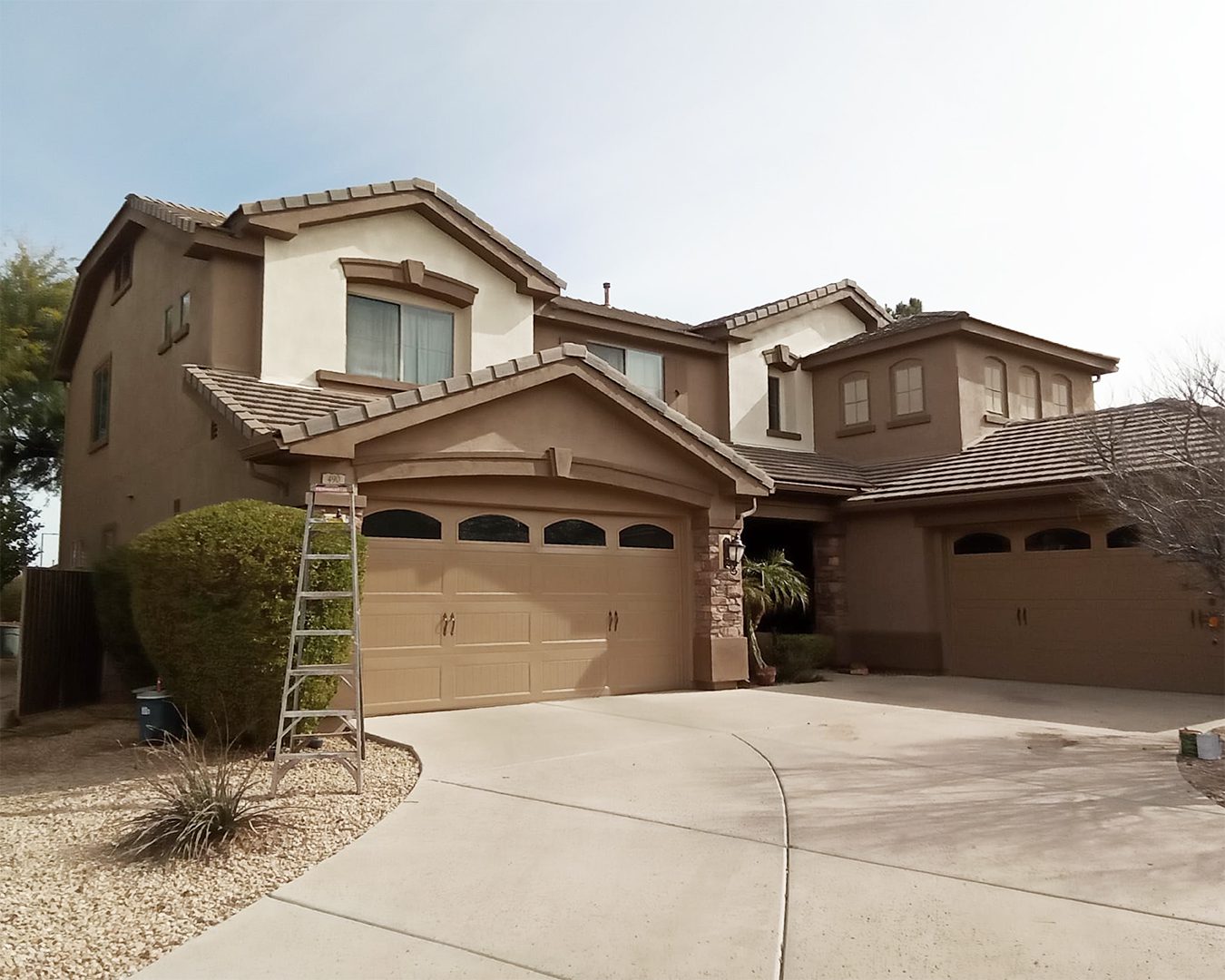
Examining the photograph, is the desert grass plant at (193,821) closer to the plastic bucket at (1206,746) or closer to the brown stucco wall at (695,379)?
the plastic bucket at (1206,746)

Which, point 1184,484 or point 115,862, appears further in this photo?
point 1184,484

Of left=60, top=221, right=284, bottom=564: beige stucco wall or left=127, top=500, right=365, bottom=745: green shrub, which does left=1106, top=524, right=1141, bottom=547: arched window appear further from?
left=60, top=221, right=284, bottom=564: beige stucco wall

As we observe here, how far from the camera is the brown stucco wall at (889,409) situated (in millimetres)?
17266

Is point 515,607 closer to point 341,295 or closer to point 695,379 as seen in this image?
point 341,295

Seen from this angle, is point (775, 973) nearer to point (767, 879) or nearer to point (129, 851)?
point (767, 879)

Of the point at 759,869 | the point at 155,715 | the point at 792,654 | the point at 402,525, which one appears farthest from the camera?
the point at 792,654

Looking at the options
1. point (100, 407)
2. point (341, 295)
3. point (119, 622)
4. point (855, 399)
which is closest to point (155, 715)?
point (119, 622)

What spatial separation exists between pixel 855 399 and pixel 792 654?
641 centimetres

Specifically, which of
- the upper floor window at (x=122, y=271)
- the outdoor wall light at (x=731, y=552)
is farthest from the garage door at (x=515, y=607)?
the upper floor window at (x=122, y=271)

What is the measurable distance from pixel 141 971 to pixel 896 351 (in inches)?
655

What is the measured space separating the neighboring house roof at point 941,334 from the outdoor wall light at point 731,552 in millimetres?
6760

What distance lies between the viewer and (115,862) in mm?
5535

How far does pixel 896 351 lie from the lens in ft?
59.7

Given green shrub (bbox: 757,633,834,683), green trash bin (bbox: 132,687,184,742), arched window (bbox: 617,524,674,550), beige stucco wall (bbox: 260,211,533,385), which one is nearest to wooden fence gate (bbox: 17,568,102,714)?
green trash bin (bbox: 132,687,184,742)
